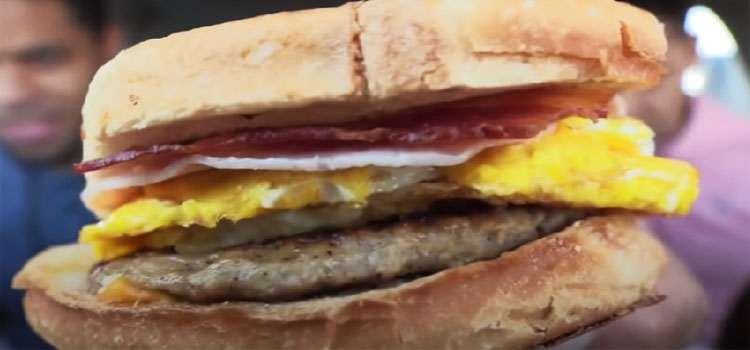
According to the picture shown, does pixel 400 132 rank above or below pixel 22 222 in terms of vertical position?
above

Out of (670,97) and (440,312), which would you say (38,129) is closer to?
(440,312)

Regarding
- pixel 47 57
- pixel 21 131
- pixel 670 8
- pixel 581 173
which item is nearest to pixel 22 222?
pixel 21 131

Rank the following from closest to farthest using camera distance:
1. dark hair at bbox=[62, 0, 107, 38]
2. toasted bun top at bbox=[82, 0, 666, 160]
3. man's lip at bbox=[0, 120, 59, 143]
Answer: toasted bun top at bbox=[82, 0, 666, 160] → dark hair at bbox=[62, 0, 107, 38] → man's lip at bbox=[0, 120, 59, 143]

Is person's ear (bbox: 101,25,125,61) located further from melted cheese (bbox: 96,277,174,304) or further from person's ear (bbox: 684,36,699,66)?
person's ear (bbox: 684,36,699,66)

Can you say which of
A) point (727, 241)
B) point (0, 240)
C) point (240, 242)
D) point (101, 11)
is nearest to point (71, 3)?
point (101, 11)

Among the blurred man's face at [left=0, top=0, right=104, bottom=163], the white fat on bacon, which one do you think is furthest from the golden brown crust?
the blurred man's face at [left=0, top=0, right=104, bottom=163]

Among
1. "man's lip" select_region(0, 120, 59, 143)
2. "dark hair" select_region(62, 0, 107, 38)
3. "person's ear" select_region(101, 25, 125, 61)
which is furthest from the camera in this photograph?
"man's lip" select_region(0, 120, 59, 143)

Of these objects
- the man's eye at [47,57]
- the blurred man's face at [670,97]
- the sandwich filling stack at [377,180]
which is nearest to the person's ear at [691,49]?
the blurred man's face at [670,97]
